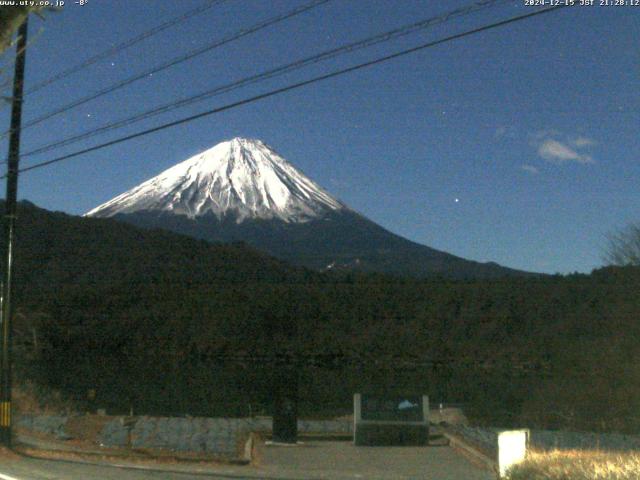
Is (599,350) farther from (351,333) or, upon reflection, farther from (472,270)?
(472,270)

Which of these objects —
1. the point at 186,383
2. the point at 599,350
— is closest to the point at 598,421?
the point at 599,350

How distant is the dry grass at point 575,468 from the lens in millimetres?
8992

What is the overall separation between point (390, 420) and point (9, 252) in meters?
8.50

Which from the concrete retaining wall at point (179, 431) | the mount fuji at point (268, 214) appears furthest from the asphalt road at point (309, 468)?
the mount fuji at point (268, 214)

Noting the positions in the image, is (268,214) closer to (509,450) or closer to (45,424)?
(45,424)

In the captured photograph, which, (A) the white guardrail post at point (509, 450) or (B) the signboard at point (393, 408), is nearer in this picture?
(A) the white guardrail post at point (509, 450)

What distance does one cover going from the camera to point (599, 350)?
47.2 metres

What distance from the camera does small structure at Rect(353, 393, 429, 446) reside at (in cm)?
1853

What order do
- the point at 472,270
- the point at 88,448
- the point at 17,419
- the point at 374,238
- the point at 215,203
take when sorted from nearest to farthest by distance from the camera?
the point at 88,448
the point at 17,419
the point at 472,270
the point at 374,238
the point at 215,203

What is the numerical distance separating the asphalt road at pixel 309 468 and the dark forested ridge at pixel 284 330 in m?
18.0

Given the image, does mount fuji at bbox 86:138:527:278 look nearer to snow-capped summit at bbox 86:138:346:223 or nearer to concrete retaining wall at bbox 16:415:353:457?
snow-capped summit at bbox 86:138:346:223

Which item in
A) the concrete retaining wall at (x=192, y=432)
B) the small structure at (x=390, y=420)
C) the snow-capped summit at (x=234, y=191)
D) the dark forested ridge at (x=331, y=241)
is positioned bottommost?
the concrete retaining wall at (x=192, y=432)

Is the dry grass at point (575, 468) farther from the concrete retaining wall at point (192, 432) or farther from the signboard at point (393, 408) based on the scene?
the concrete retaining wall at point (192, 432)

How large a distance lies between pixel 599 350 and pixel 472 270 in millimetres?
46314
